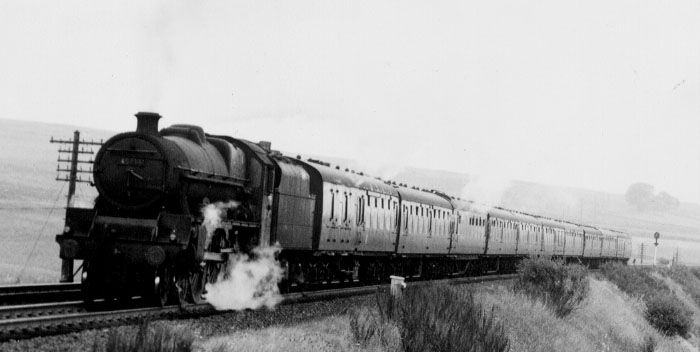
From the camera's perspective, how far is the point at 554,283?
22875 mm

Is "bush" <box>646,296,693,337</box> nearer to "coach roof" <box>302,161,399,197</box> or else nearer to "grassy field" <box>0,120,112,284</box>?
"coach roof" <box>302,161,399,197</box>

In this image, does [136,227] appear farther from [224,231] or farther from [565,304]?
[565,304]

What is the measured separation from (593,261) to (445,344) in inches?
1772

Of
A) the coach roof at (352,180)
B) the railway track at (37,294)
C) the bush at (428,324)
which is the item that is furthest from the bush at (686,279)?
the railway track at (37,294)

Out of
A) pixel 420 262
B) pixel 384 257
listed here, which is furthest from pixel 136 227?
pixel 420 262

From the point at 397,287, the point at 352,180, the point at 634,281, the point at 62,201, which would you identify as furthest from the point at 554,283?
the point at 62,201

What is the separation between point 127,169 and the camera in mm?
12305

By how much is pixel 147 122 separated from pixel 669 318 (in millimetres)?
25590

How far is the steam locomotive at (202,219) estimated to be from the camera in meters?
11.7

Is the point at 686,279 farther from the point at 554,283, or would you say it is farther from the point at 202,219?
the point at 202,219

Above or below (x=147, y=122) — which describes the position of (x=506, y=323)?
below

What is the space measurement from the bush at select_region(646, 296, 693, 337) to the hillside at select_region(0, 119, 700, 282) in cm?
1255

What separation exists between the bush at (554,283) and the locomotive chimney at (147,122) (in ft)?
41.5

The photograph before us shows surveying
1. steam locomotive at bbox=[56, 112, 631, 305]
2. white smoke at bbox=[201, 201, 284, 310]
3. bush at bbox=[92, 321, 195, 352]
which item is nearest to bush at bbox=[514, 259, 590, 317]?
steam locomotive at bbox=[56, 112, 631, 305]
